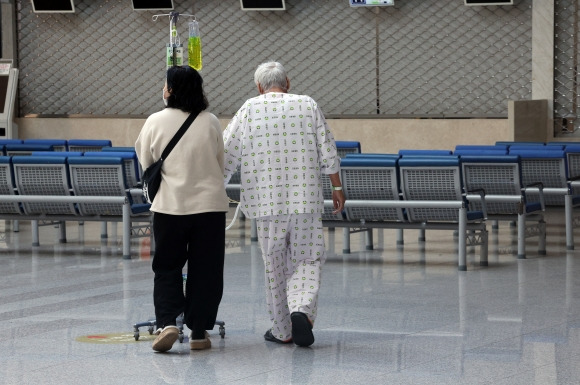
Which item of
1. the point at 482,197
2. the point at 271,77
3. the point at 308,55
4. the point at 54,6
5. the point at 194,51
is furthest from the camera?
the point at 54,6

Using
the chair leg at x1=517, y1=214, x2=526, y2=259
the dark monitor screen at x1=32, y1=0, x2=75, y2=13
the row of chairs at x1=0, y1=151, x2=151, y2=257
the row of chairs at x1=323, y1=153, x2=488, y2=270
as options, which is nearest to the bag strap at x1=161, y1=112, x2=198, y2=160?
the row of chairs at x1=323, y1=153, x2=488, y2=270

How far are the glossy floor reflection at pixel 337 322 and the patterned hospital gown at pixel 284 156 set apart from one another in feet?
2.74

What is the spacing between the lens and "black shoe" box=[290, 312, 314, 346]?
6492mm

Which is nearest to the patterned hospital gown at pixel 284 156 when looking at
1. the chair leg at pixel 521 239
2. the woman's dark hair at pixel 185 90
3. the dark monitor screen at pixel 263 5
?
the woman's dark hair at pixel 185 90

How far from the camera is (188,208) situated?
640 cm

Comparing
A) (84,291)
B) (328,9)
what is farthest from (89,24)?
(84,291)

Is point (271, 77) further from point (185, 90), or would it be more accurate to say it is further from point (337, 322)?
point (337, 322)

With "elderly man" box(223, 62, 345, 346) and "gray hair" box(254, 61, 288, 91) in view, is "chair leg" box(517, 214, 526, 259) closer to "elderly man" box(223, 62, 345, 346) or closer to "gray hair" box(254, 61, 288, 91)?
"elderly man" box(223, 62, 345, 346)

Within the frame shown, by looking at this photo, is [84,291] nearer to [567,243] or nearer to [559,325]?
[559,325]

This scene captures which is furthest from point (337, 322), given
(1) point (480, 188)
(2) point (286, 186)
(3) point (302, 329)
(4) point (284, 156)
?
(1) point (480, 188)

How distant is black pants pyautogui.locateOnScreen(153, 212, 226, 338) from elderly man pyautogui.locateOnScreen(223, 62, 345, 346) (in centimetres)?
30

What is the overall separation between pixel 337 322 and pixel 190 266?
137 cm

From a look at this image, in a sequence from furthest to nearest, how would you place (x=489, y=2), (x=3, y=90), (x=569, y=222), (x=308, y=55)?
(x=3, y=90)
(x=308, y=55)
(x=489, y=2)
(x=569, y=222)

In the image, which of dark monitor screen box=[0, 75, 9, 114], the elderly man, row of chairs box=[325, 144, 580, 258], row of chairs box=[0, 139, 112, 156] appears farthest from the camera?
dark monitor screen box=[0, 75, 9, 114]
